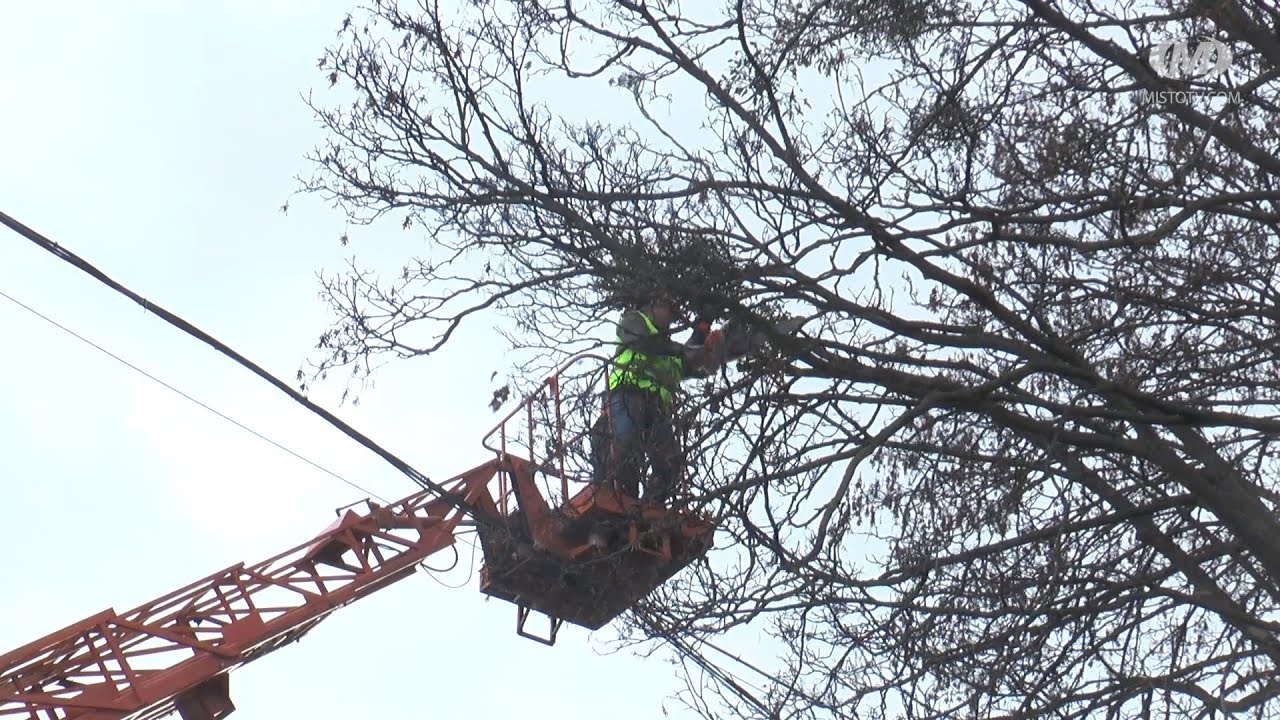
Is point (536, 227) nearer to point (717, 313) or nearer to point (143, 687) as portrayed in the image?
point (717, 313)

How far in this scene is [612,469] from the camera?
349 inches

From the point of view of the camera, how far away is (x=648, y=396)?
357 inches

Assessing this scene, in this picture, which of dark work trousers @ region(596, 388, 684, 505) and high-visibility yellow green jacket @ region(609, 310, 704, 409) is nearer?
high-visibility yellow green jacket @ region(609, 310, 704, 409)

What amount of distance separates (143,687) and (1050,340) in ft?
24.0

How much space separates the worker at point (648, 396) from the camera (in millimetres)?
8539

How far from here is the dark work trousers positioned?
8852mm

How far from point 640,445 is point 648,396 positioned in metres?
0.28

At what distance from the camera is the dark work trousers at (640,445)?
885 cm

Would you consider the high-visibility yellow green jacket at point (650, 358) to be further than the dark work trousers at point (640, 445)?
No

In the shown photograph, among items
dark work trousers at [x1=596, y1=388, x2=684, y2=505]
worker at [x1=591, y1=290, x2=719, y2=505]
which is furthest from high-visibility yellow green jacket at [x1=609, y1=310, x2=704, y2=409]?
dark work trousers at [x1=596, y1=388, x2=684, y2=505]

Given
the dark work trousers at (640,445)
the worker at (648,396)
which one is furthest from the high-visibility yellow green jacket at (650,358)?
the dark work trousers at (640,445)

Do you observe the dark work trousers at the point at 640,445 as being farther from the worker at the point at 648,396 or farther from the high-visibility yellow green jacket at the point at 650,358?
the high-visibility yellow green jacket at the point at 650,358

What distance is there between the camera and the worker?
8539 millimetres

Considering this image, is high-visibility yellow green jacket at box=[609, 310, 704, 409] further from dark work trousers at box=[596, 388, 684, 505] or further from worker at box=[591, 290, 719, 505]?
dark work trousers at box=[596, 388, 684, 505]
